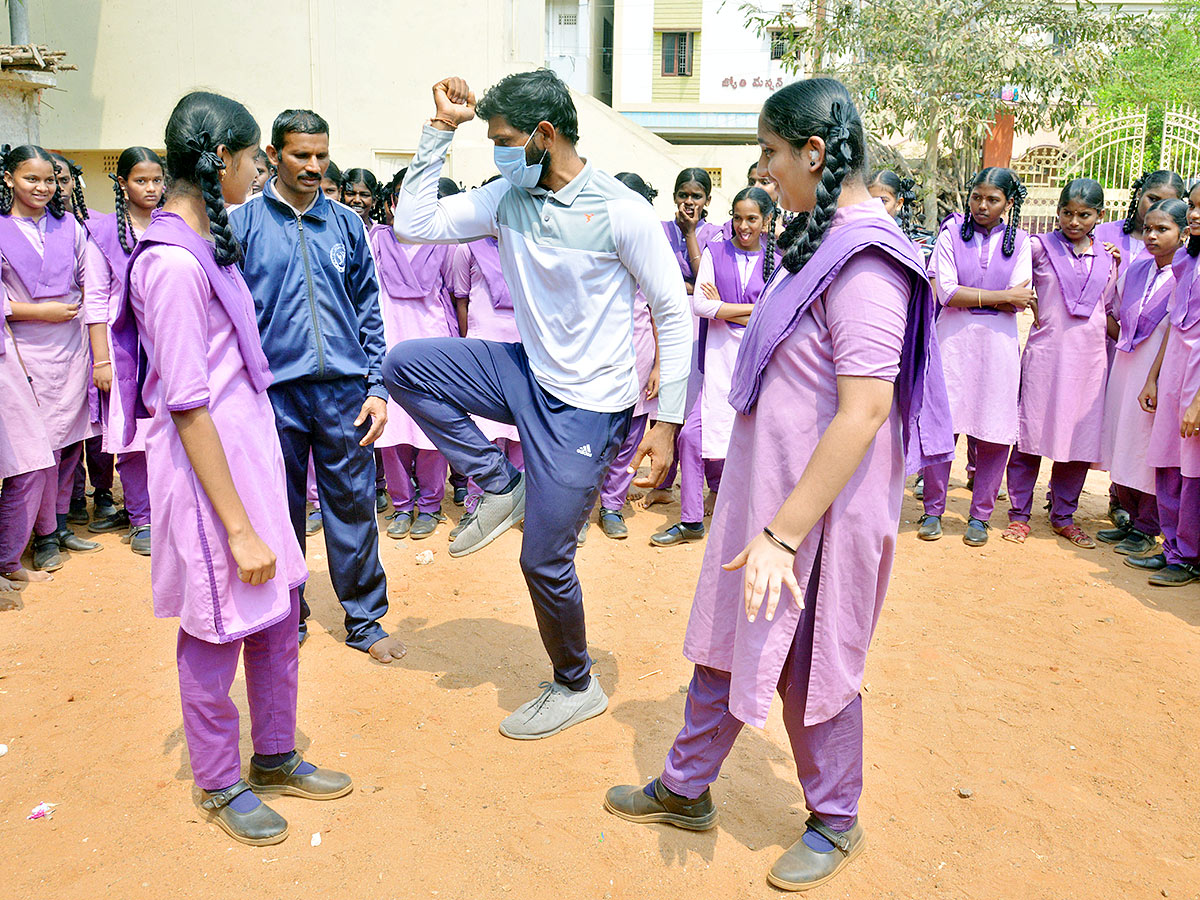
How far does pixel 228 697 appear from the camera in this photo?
110 inches

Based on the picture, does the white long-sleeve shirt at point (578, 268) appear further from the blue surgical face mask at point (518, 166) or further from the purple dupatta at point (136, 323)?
the purple dupatta at point (136, 323)

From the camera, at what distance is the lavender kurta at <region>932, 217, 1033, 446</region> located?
596cm

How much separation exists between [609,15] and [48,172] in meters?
27.7

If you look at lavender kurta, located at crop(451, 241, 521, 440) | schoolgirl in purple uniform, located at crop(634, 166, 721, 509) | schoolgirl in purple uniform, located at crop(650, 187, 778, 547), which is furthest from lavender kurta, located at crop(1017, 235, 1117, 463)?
lavender kurta, located at crop(451, 241, 521, 440)

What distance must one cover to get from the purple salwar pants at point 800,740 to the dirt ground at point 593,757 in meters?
0.24

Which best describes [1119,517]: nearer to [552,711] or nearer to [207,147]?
[552,711]

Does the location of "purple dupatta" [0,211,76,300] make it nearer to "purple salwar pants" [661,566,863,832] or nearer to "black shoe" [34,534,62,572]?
"black shoe" [34,534,62,572]

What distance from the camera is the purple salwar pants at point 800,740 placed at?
257 cm

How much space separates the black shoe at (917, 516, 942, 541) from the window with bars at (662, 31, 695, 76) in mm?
24699

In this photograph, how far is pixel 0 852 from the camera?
9.34ft

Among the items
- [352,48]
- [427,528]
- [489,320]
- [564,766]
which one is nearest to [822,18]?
[352,48]

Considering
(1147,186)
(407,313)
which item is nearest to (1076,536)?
(1147,186)

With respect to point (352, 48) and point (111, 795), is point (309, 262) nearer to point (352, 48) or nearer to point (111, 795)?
point (111, 795)

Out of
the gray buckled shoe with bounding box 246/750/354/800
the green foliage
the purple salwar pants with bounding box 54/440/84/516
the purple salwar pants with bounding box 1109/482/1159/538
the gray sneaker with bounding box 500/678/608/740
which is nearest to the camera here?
the gray buckled shoe with bounding box 246/750/354/800
